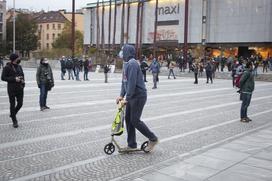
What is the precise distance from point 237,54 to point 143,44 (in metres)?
19.1

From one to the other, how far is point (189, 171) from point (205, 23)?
213 feet

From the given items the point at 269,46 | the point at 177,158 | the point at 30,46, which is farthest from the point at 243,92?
the point at 30,46

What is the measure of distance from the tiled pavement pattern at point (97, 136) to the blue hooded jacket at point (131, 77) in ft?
3.75

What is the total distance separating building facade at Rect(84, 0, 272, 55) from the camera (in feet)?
208

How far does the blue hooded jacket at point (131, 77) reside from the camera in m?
7.75

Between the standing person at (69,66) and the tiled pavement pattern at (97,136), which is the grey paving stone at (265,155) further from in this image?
the standing person at (69,66)

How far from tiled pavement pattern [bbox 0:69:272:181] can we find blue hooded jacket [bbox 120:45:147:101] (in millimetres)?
1143

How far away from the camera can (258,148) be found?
8797 mm

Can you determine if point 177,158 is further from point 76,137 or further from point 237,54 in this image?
point 237,54

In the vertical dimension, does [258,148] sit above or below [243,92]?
below

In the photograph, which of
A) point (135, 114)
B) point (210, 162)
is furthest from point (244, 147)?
point (135, 114)

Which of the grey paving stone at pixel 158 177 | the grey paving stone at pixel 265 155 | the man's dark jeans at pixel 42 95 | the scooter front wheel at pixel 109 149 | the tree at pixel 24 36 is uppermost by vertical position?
the tree at pixel 24 36

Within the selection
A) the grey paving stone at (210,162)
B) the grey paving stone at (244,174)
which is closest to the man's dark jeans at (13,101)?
the grey paving stone at (210,162)

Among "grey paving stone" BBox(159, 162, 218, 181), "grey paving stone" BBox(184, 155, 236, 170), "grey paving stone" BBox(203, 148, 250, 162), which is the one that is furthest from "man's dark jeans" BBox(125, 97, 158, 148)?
"grey paving stone" BBox(203, 148, 250, 162)
